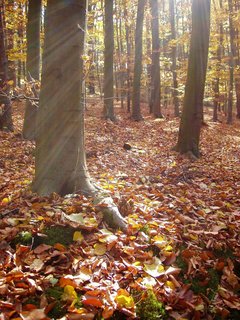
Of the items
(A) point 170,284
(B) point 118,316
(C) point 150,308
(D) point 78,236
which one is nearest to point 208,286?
(A) point 170,284

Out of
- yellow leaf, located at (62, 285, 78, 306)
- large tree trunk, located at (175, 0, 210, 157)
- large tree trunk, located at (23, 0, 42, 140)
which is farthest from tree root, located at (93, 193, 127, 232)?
large tree trunk, located at (23, 0, 42, 140)

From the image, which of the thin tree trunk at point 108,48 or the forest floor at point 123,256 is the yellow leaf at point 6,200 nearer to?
Answer: the forest floor at point 123,256

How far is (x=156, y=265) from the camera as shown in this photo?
122 inches

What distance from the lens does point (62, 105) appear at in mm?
4129

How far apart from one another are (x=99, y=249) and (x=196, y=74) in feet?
22.9

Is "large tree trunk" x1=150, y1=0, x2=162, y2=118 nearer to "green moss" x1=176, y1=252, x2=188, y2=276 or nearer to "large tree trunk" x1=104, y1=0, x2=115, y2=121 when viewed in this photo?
"large tree trunk" x1=104, y1=0, x2=115, y2=121

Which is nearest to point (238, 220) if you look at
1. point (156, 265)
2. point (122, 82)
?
point (156, 265)

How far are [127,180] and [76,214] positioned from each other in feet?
8.33

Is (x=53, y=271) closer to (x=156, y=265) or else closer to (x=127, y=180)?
(x=156, y=265)

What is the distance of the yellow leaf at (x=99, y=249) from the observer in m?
3.12

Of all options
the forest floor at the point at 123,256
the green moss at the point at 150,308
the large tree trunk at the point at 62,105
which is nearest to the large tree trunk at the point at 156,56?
the forest floor at the point at 123,256

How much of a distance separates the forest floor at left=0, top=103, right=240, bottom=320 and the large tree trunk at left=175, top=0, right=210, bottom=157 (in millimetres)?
Result: 3422

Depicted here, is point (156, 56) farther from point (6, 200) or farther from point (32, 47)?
point (6, 200)

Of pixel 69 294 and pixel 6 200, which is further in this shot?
pixel 6 200
